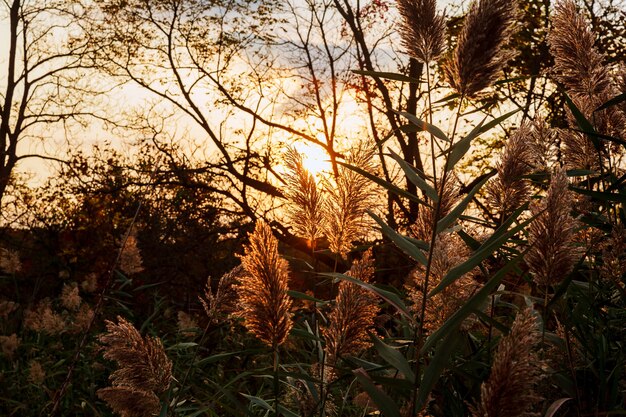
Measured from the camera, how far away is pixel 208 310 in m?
1.92

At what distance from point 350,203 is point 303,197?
158mm

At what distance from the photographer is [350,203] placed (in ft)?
6.88

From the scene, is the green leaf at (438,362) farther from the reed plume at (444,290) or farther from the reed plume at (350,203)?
the reed plume at (350,203)

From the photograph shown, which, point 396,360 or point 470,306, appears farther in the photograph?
point 396,360

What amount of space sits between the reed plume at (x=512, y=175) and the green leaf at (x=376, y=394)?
1197 millimetres

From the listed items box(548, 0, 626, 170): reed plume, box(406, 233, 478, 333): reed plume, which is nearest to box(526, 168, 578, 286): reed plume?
box(406, 233, 478, 333): reed plume

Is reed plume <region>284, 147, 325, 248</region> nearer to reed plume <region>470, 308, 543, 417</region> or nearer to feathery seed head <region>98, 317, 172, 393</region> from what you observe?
feathery seed head <region>98, 317, 172, 393</region>

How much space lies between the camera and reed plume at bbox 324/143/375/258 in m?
2.08

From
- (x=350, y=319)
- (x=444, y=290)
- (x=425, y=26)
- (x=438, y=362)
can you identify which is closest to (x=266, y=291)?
(x=350, y=319)

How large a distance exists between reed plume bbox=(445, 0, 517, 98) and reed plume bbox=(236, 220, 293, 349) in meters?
0.55

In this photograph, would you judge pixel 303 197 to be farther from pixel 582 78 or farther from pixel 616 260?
pixel 582 78

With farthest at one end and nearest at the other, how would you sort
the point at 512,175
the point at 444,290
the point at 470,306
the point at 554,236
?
the point at 512,175, the point at 444,290, the point at 554,236, the point at 470,306

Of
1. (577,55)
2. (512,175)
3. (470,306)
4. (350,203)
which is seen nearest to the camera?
(470,306)

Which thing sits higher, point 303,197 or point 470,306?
point 303,197
